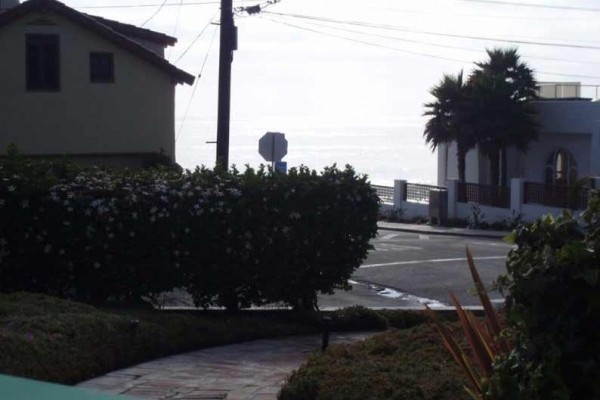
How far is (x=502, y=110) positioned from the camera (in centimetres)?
4106

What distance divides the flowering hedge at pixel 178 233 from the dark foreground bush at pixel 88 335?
115 cm

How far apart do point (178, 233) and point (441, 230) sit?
26629 millimetres

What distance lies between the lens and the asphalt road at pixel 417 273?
18875mm

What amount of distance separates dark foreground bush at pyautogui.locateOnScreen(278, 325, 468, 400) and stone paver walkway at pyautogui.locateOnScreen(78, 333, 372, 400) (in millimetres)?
720

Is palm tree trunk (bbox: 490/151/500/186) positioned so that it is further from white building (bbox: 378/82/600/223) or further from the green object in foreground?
the green object in foreground

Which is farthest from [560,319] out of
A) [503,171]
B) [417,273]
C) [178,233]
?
[503,171]

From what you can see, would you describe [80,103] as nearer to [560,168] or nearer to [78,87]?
[78,87]

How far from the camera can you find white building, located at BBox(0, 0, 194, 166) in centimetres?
2861

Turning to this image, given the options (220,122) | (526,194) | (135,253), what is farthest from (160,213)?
(526,194)

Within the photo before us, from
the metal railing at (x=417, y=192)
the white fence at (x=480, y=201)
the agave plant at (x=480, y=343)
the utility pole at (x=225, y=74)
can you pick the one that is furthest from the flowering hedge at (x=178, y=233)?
the metal railing at (x=417, y=192)

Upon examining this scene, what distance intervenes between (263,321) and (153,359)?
9.55 ft

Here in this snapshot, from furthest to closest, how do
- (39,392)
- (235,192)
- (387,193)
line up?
(387,193) → (235,192) → (39,392)

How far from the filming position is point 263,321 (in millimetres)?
13047

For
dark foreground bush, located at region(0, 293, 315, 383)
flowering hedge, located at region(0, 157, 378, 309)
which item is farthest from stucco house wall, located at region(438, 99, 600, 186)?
dark foreground bush, located at region(0, 293, 315, 383)
